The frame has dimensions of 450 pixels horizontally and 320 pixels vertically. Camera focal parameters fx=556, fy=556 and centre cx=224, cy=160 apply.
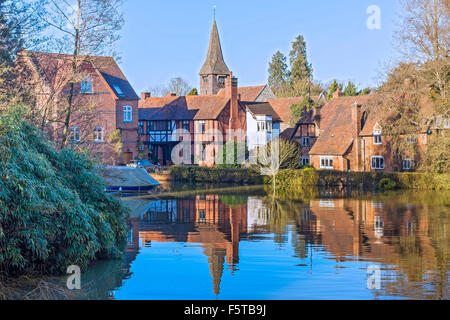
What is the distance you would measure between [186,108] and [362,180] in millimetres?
25469

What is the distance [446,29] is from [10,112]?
3201 cm

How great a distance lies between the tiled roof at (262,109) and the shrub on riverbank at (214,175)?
45.5 feet

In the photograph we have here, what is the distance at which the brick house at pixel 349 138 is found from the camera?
46128 mm

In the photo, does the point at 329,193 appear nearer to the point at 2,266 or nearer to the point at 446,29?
the point at 446,29

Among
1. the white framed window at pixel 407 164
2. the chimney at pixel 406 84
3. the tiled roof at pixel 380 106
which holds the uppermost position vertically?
the chimney at pixel 406 84

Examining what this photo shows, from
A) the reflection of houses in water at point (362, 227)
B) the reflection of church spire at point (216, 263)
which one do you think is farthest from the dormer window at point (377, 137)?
the reflection of church spire at point (216, 263)

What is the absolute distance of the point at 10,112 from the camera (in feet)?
46.8

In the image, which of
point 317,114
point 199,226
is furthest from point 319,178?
point 199,226

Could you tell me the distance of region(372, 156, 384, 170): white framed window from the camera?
47322 millimetres

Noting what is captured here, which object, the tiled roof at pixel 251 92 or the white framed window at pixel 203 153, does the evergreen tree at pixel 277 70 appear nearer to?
the tiled roof at pixel 251 92

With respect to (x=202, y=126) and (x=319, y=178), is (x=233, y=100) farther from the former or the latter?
(x=319, y=178)

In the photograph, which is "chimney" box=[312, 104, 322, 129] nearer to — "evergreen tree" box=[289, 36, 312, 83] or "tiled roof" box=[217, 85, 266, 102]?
"tiled roof" box=[217, 85, 266, 102]
